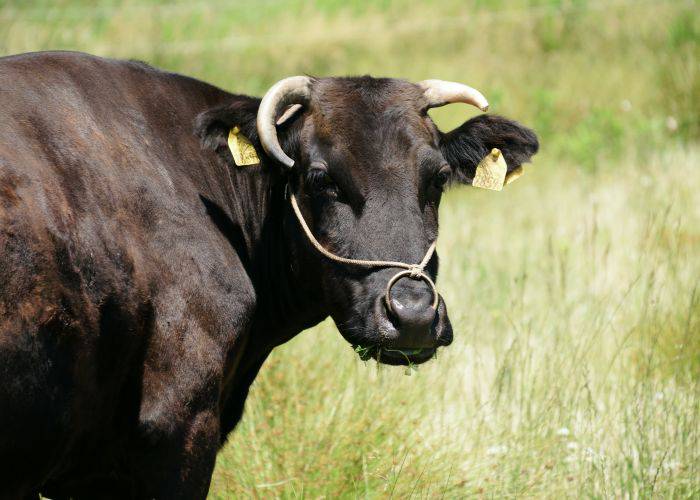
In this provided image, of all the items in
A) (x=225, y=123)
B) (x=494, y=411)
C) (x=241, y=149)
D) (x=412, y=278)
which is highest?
(x=225, y=123)

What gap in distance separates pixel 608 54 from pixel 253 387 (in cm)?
1221

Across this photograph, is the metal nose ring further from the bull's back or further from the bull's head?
the bull's back

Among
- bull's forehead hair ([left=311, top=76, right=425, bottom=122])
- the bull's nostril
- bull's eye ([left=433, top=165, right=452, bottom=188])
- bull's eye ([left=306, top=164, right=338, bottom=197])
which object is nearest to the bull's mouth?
the bull's nostril

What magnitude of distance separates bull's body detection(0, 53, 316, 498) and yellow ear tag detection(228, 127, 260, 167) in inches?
7.1

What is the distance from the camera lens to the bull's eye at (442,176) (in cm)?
445

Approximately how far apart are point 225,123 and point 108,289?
1077mm

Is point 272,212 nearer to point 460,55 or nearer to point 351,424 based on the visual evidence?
point 351,424

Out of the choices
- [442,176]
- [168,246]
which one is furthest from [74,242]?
[442,176]

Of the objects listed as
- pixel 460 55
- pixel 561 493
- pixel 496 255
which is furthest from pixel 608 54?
pixel 561 493

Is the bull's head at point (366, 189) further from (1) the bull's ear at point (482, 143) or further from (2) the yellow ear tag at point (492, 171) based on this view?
(2) the yellow ear tag at point (492, 171)

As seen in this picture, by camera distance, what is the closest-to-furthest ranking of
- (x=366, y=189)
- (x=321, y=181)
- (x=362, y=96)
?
(x=366, y=189) < (x=321, y=181) < (x=362, y=96)

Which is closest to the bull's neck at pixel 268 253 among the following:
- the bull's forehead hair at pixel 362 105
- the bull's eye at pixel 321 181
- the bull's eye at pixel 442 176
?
the bull's eye at pixel 321 181

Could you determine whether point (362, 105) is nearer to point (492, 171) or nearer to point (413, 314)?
point (492, 171)

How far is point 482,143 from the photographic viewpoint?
15.9 feet
